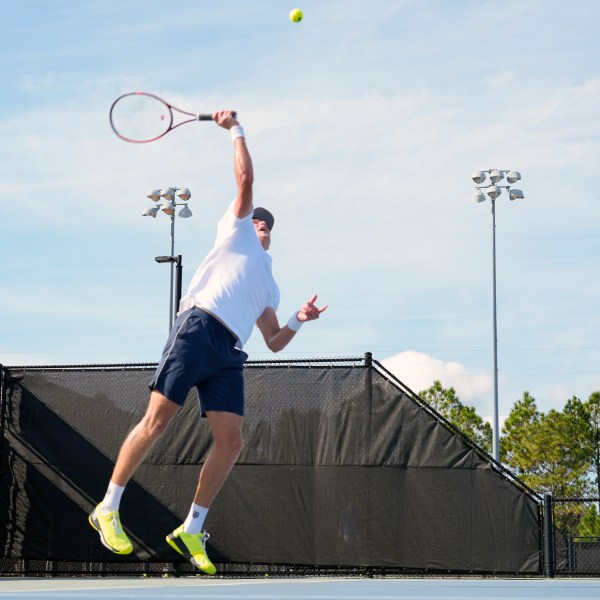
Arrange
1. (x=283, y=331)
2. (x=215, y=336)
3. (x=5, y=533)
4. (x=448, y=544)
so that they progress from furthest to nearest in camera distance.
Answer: (x=5, y=533), (x=448, y=544), (x=283, y=331), (x=215, y=336)

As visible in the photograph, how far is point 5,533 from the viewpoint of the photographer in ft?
34.7

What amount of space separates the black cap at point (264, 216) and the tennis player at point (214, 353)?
348mm

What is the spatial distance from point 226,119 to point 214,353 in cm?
115

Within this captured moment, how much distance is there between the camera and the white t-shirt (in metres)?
4.52

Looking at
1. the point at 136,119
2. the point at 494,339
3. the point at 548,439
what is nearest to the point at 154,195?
the point at 494,339

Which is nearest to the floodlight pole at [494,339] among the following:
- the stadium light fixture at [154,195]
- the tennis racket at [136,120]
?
the stadium light fixture at [154,195]

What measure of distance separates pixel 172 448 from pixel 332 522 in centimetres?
188

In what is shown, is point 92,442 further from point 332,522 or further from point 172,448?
point 332,522

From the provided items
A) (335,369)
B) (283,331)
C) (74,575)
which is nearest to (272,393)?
(335,369)

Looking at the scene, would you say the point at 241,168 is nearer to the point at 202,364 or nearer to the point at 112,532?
the point at 202,364

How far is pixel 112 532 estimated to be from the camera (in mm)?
4262

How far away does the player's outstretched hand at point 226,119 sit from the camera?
466 centimetres

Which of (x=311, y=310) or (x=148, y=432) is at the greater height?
(x=311, y=310)

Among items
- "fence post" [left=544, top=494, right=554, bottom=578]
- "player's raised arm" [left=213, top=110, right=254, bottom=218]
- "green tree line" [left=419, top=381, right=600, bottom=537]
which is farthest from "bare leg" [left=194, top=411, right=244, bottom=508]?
"green tree line" [left=419, top=381, right=600, bottom=537]
